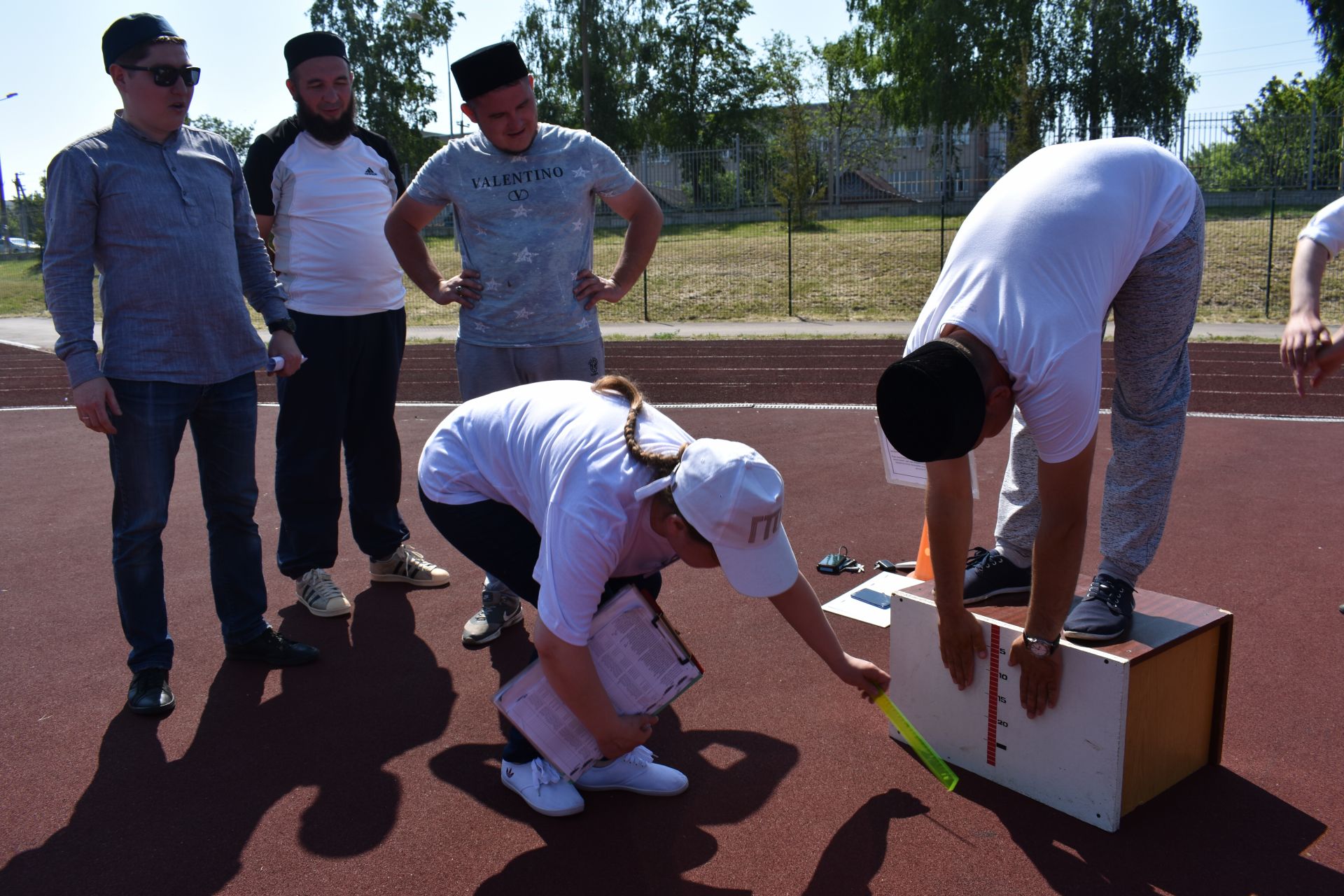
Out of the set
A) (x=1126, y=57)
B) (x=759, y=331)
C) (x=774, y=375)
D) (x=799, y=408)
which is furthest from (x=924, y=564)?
(x=1126, y=57)

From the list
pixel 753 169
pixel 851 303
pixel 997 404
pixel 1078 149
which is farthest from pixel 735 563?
pixel 753 169

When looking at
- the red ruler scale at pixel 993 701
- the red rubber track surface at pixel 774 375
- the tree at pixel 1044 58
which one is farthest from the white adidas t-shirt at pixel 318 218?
the tree at pixel 1044 58

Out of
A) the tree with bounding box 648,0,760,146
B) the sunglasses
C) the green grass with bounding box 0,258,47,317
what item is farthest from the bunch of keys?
the tree with bounding box 648,0,760,146

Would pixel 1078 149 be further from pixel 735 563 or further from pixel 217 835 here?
pixel 217 835

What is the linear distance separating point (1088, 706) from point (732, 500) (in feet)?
3.84

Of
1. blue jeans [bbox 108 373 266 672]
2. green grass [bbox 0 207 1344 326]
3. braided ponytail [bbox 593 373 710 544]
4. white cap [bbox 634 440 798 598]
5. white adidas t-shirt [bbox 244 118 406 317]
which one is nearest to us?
white cap [bbox 634 440 798 598]

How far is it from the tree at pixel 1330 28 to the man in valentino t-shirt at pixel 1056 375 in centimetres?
3053

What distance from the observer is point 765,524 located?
81.9 inches

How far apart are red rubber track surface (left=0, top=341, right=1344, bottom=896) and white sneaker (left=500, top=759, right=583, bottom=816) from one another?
0.04 m

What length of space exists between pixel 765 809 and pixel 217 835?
1.41 metres

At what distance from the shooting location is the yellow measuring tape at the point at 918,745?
2633 millimetres

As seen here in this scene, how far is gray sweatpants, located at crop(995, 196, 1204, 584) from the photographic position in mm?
2768

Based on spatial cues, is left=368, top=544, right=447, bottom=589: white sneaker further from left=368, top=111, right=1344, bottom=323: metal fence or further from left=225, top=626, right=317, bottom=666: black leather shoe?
left=368, top=111, right=1344, bottom=323: metal fence

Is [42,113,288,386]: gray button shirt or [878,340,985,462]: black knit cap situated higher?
[42,113,288,386]: gray button shirt
